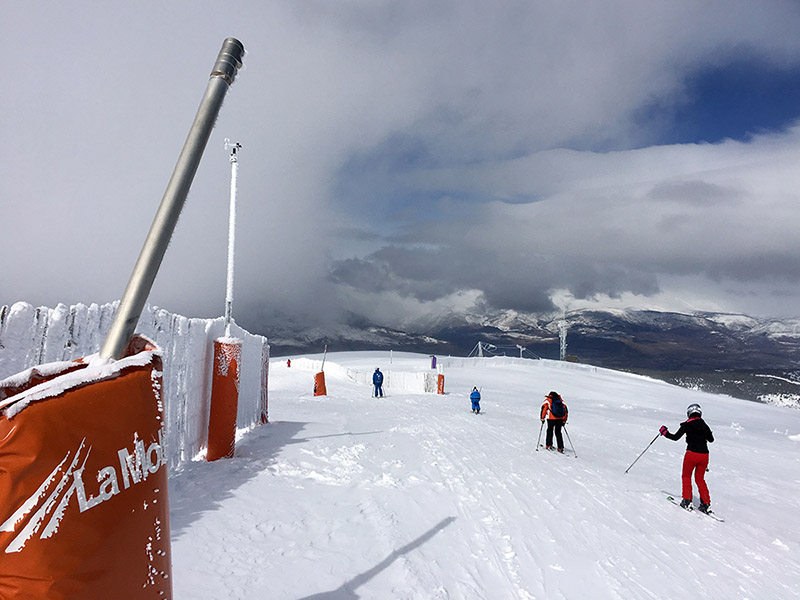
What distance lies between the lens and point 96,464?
1.37 m

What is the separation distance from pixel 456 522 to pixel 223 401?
391 centimetres

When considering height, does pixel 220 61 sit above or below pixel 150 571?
above

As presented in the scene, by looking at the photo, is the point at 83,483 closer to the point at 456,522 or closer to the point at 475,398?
the point at 456,522

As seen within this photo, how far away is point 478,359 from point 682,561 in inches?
1523

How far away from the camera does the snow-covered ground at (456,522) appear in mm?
4023

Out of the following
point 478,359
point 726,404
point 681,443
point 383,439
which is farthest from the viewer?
point 478,359

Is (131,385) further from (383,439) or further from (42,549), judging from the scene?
(383,439)

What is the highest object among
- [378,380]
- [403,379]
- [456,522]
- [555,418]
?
[555,418]

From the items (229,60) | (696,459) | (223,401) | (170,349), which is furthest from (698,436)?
(229,60)

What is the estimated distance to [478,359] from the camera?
44.1 metres

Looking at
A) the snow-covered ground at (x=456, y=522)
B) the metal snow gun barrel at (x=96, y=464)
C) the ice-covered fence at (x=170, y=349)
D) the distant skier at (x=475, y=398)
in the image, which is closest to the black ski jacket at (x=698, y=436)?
the snow-covered ground at (x=456, y=522)

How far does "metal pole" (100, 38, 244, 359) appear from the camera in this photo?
60.9 inches

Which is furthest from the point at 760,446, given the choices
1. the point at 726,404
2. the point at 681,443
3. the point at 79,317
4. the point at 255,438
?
the point at 726,404

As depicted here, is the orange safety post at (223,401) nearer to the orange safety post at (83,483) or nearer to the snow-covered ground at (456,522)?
the snow-covered ground at (456,522)
